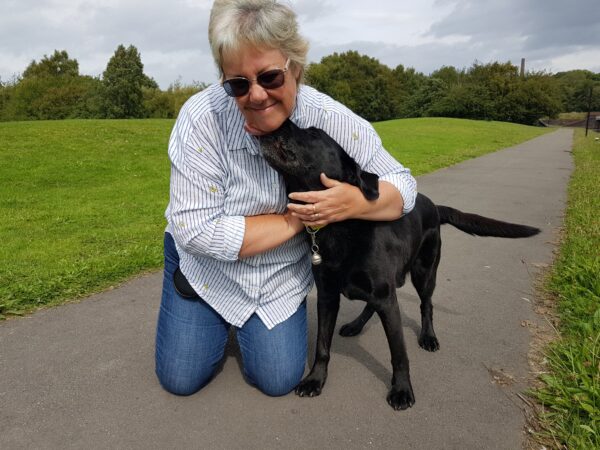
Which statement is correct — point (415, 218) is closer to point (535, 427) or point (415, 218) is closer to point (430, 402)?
point (430, 402)

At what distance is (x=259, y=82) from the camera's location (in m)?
2.19

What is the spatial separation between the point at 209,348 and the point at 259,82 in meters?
1.53

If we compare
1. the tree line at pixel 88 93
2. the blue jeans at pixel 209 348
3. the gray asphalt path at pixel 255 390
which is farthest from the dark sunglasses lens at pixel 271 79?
the tree line at pixel 88 93

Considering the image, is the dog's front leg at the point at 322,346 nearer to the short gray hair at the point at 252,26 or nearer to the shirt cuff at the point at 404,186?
the shirt cuff at the point at 404,186

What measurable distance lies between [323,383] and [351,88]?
67309 millimetres

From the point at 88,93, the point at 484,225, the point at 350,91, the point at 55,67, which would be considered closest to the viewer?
the point at 484,225

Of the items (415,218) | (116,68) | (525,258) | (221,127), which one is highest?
(116,68)

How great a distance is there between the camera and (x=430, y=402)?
8.39 feet

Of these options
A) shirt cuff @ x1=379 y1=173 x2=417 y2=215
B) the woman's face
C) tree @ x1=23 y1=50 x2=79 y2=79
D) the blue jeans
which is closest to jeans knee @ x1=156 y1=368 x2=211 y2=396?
the blue jeans

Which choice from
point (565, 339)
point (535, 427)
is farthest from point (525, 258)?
point (535, 427)

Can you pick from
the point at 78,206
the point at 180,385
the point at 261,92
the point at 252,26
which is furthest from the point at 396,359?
the point at 78,206

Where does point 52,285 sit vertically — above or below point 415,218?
below

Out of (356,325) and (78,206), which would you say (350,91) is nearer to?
(78,206)

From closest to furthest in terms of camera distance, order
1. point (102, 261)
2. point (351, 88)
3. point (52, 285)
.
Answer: point (52, 285), point (102, 261), point (351, 88)
